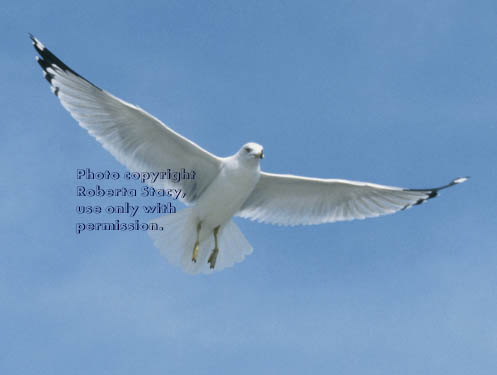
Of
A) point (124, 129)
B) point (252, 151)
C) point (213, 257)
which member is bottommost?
point (213, 257)

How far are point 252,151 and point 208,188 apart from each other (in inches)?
26.8

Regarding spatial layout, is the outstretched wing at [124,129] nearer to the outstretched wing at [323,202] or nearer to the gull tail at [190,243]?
the gull tail at [190,243]

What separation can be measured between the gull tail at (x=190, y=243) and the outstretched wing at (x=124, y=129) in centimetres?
41

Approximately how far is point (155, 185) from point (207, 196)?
56 centimetres

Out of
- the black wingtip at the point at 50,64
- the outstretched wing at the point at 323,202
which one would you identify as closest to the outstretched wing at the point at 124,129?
the black wingtip at the point at 50,64

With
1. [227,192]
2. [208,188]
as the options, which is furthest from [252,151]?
[208,188]

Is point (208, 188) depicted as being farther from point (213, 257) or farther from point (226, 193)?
point (213, 257)

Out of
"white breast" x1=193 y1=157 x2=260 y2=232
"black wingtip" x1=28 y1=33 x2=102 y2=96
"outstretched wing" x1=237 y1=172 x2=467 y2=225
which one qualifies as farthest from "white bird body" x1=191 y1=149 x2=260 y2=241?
"black wingtip" x1=28 y1=33 x2=102 y2=96

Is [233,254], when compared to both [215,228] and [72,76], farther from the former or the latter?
[72,76]

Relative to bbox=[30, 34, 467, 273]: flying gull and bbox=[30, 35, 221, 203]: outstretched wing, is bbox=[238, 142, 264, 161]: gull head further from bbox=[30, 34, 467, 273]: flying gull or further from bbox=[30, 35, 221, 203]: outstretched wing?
bbox=[30, 35, 221, 203]: outstretched wing

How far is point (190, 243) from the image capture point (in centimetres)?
962

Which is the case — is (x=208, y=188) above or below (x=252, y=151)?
below

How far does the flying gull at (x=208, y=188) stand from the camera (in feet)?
29.8

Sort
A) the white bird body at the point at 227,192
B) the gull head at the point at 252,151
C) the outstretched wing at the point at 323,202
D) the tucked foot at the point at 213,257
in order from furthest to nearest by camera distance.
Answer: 1. the outstretched wing at the point at 323,202
2. the tucked foot at the point at 213,257
3. the white bird body at the point at 227,192
4. the gull head at the point at 252,151
